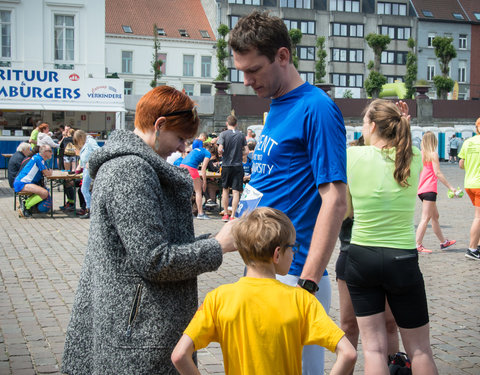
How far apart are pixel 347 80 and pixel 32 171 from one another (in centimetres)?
5966

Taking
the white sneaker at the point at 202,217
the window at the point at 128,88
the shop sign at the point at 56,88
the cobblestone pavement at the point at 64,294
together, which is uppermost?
the window at the point at 128,88

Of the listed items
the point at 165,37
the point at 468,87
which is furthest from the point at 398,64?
the point at 165,37

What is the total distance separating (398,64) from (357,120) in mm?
27011

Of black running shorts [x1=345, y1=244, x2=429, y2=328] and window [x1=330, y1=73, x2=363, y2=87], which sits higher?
window [x1=330, y1=73, x2=363, y2=87]

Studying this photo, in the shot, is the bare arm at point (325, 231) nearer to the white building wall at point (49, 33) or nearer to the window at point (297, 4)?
the white building wall at point (49, 33)

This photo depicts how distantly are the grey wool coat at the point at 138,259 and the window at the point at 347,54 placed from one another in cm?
6828

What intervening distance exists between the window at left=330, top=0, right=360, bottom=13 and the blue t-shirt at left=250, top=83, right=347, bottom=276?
226ft

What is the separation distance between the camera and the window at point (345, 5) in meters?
68.3

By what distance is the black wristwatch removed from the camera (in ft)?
8.05

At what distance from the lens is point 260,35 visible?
252 cm

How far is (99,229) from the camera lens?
229 cm

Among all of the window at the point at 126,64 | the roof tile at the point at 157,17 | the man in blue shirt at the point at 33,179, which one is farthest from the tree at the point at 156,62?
the man in blue shirt at the point at 33,179

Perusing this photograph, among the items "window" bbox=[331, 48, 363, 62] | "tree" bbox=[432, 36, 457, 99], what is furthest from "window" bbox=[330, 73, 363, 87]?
"tree" bbox=[432, 36, 457, 99]

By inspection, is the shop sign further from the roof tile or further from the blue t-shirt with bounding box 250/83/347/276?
the roof tile
